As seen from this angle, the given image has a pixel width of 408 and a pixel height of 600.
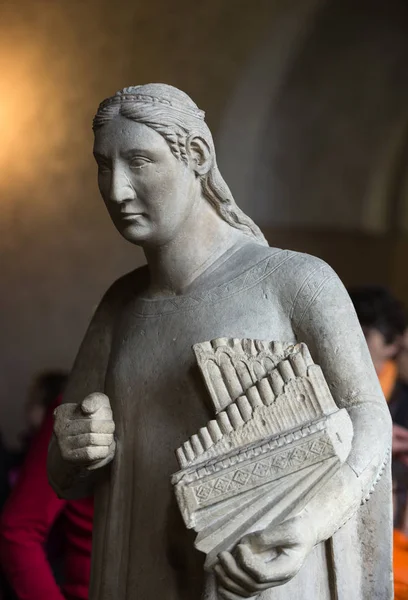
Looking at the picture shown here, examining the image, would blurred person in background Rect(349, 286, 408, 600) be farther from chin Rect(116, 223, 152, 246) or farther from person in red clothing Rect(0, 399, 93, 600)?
chin Rect(116, 223, 152, 246)

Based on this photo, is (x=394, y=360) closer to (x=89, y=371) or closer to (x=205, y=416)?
(x=89, y=371)

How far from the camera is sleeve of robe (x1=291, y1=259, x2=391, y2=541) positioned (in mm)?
2758

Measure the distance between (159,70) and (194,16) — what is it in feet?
1.39

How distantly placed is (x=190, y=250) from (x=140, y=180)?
0.26m

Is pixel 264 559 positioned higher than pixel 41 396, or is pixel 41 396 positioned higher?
pixel 41 396

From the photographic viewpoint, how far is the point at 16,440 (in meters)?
7.85

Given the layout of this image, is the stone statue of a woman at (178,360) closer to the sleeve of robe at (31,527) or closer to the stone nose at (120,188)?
the stone nose at (120,188)

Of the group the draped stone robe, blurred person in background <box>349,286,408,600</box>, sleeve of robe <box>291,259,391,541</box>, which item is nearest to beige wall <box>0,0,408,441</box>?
blurred person in background <box>349,286,408,600</box>

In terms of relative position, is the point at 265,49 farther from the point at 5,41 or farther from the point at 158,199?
the point at 158,199

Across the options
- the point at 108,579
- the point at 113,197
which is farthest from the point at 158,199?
the point at 108,579

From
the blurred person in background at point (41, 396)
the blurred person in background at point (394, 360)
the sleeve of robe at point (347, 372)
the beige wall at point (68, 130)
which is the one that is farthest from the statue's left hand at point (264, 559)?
the beige wall at point (68, 130)

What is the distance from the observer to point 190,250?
3.17 metres

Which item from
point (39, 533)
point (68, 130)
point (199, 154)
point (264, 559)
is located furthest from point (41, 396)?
point (264, 559)

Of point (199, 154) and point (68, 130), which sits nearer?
point (199, 154)
